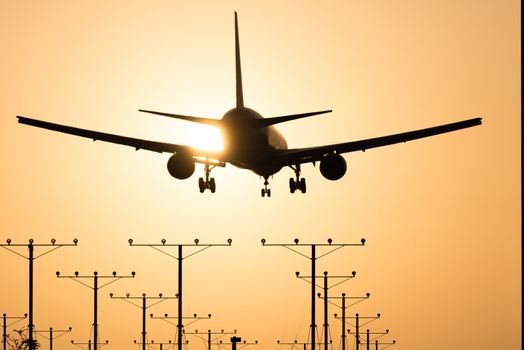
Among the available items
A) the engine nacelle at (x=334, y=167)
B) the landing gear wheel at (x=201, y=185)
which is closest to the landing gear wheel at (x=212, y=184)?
the landing gear wheel at (x=201, y=185)

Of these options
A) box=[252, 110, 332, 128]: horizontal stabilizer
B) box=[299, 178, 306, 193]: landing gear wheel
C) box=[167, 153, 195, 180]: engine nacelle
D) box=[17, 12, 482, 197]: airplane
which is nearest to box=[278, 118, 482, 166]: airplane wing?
box=[17, 12, 482, 197]: airplane

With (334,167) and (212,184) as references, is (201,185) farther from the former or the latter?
(334,167)

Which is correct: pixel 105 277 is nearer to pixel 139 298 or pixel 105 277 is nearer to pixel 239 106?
pixel 139 298

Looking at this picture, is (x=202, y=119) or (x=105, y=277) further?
(x=105, y=277)

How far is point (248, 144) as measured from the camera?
4754 inches

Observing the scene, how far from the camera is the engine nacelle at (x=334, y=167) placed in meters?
122

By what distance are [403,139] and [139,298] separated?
183ft

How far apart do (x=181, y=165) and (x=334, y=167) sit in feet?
28.9

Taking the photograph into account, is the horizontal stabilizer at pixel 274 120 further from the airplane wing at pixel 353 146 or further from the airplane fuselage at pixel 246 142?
the airplane wing at pixel 353 146

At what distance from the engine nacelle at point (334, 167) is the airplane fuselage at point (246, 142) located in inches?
125

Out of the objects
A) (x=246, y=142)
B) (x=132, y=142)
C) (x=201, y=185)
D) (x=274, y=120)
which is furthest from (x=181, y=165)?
(x=274, y=120)

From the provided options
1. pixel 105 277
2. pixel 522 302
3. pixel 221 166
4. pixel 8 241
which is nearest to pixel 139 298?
pixel 105 277

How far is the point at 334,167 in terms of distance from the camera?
12188 centimetres

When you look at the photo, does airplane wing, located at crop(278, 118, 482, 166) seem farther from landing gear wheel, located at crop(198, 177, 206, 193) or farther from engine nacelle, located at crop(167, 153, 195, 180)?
landing gear wheel, located at crop(198, 177, 206, 193)
